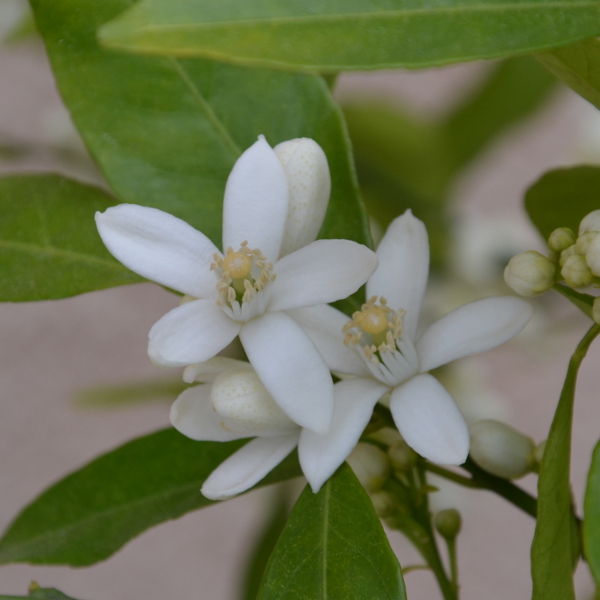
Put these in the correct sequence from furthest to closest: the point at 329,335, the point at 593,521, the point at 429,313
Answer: the point at 429,313 < the point at 329,335 < the point at 593,521

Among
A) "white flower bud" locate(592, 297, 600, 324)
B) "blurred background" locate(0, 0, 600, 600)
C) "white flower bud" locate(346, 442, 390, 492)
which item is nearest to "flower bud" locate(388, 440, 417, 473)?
"white flower bud" locate(346, 442, 390, 492)

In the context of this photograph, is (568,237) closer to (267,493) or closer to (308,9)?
(308,9)

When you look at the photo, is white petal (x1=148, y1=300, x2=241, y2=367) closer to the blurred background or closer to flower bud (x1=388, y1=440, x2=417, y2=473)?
flower bud (x1=388, y1=440, x2=417, y2=473)

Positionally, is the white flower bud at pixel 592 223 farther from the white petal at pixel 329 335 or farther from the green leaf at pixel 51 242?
the green leaf at pixel 51 242

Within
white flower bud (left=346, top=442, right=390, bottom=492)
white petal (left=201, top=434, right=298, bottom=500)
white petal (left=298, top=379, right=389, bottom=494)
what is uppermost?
white petal (left=298, top=379, right=389, bottom=494)

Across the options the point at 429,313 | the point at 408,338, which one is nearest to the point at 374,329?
the point at 408,338

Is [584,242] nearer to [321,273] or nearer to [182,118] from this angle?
[321,273]
